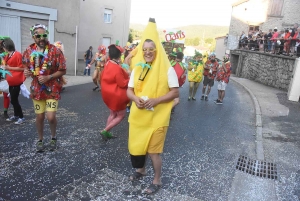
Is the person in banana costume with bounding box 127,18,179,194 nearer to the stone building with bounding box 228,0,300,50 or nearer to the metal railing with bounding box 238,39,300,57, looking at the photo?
the metal railing with bounding box 238,39,300,57

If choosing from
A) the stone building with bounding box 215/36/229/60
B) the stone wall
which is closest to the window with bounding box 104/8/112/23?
the stone wall

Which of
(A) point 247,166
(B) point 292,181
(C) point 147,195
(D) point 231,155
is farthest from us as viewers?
(D) point 231,155

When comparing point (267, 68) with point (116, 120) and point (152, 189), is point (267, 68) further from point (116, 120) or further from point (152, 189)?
point (152, 189)

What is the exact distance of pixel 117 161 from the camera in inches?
155

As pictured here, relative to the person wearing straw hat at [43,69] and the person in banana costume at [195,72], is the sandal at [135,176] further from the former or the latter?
the person in banana costume at [195,72]

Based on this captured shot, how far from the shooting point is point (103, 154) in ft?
13.6

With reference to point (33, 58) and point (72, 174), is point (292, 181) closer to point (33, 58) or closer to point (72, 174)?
point (72, 174)

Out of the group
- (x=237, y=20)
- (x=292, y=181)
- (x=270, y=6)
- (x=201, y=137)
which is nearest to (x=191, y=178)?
(x=292, y=181)

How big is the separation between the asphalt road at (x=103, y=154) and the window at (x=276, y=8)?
23.2 metres

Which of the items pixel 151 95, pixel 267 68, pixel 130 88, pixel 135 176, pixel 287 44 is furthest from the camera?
pixel 267 68

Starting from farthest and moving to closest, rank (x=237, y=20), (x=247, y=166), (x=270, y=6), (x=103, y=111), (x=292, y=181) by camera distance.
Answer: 1. (x=237, y=20)
2. (x=270, y=6)
3. (x=103, y=111)
4. (x=247, y=166)
5. (x=292, y=181)

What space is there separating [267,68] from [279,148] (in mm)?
12851

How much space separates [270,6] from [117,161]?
90.7 feet

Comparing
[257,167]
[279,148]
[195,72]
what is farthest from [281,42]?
[257,167]
